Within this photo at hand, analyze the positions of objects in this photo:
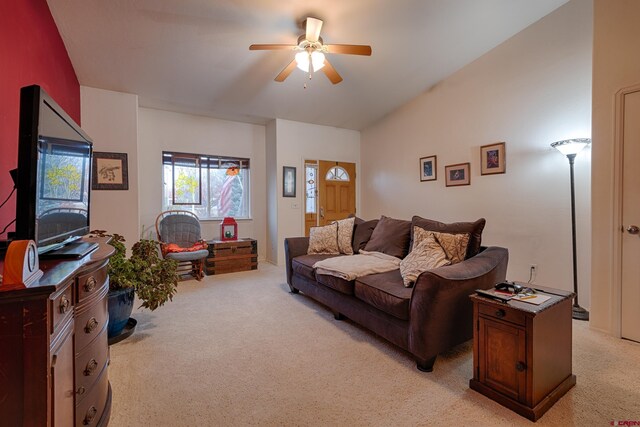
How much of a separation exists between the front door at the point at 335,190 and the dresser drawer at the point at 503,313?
3975 mm

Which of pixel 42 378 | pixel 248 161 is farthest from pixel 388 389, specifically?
A: pixel 248 161

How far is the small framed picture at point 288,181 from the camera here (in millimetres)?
5152

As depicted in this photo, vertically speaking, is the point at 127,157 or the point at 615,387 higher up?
the point at 127,157

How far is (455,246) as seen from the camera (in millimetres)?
2371

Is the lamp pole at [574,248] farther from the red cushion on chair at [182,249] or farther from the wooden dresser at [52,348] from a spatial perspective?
the red cushion on chair at [182,249]

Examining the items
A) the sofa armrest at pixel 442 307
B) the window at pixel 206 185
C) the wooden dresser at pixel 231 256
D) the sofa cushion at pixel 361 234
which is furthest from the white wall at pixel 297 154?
the sofa armrest at pixel 442 307

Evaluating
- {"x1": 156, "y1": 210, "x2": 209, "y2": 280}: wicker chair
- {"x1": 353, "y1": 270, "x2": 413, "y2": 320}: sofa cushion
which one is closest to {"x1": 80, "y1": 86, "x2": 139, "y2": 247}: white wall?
{"x1": 156, "y1": 210, "x2": 209, "y2": 280}: wicker chair

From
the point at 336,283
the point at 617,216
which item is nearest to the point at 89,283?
the point at 336,283

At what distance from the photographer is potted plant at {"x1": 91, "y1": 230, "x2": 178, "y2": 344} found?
2336mm

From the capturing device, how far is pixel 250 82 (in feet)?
13.0

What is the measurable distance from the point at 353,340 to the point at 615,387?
1.63 metres

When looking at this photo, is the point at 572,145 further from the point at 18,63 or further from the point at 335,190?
the point at 18,63

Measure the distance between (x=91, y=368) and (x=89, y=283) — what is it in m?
0.39

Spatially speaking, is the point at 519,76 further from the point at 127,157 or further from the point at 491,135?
the point at 127,157
